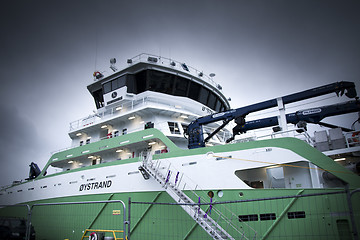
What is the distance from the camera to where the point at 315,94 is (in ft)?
35.3

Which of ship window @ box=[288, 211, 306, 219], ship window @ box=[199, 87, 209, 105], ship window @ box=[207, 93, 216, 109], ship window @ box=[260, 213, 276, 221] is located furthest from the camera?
ship window @ box=[207, 93, 216, 109]

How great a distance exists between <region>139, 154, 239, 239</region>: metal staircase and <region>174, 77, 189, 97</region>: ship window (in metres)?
5.89

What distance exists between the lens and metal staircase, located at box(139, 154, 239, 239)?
7801mm

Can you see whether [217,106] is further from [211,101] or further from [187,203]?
[187,203]

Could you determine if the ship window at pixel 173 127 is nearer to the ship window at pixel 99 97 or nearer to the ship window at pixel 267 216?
the ship window at pixel 99 97

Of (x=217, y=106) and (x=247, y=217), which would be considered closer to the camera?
(x=247, y=217)

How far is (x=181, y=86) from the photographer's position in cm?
1650

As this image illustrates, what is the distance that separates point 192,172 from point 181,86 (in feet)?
24.9

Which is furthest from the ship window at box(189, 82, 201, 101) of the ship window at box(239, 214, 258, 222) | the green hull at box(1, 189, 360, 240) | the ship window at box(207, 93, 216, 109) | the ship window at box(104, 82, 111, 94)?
the ship window at box(239, 214, 258, 222)

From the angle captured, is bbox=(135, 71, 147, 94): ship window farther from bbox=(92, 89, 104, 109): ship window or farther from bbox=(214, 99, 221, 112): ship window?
bbox=(214, 99, 221, 112): ship window

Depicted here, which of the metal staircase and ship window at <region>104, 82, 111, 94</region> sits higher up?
ship window at <region>104, 82, 111, 94</region>

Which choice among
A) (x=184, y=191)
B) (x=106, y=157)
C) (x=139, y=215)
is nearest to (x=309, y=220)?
(x=184, y=191)

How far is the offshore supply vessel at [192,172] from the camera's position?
7.79 meters

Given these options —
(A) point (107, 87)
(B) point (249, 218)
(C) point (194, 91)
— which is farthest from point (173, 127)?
(B) point (249, 218)
